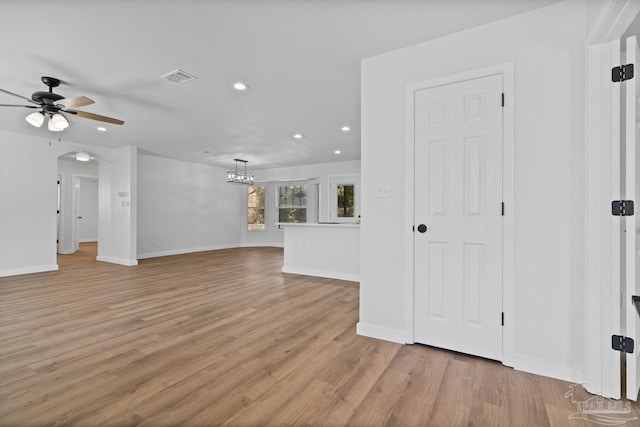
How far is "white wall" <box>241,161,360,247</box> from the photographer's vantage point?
8.62m

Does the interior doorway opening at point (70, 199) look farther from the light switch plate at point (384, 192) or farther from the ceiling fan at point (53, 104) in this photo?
the light switch plate at point (384, 192)

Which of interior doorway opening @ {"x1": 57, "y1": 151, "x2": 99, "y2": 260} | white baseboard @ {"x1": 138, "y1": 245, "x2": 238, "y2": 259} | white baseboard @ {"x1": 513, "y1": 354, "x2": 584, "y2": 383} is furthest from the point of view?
interior doorway opening @ {"x1": 57, "y1": 151, "x2": 99, "y2": 260}

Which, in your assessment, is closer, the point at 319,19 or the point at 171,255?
the point at 319,19

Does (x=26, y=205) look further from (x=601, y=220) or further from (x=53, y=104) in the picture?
(x=601, y=220)

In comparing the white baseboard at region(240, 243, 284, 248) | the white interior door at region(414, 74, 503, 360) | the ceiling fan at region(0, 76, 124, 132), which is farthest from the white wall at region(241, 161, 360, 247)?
the ceiling fan at region(0, 76, 124, 132)

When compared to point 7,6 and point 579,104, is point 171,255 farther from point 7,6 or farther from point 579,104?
point 579,104

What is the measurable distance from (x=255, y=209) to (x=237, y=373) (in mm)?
8308

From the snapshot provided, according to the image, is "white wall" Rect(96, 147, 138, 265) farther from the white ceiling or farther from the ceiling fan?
the ceiling fan

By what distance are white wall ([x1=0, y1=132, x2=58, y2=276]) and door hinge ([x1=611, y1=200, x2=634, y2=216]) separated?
8160mm

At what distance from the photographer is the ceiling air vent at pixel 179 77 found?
3021 mm

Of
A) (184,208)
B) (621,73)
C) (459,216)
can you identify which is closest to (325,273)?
(459,216)

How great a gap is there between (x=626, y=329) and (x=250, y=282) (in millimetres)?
4211

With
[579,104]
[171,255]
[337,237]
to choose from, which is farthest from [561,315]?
[171,255]

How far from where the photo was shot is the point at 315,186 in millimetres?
9070
